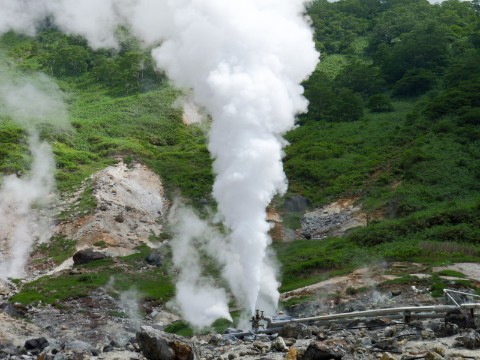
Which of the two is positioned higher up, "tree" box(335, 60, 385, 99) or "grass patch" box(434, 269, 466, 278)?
"tree" box(335, 60, 385, 99)

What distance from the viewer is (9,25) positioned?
128750mm

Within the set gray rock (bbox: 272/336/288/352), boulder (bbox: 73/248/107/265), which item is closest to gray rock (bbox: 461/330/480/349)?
gray rock (bbox: 272/336/288/352)

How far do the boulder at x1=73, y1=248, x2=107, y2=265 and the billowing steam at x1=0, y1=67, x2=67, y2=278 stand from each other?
161 inches

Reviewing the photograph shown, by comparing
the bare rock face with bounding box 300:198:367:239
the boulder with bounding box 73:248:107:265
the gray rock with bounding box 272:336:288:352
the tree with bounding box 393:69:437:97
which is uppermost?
the tree with bounding box 393:69:437:97

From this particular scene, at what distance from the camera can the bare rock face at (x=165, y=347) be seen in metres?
14.0

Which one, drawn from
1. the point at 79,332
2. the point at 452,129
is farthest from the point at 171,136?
the point at 79,332

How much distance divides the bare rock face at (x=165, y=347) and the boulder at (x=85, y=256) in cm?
3105

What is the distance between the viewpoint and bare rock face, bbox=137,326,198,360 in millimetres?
13961

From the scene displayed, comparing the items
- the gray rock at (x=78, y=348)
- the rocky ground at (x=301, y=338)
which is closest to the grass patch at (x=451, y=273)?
the rocky ground at (x=301, y=338)

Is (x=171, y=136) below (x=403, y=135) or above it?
above

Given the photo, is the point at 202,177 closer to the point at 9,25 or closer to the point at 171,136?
the point at 171,136

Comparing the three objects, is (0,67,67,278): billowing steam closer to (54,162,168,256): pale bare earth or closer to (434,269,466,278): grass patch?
(54,162,168,256): pale bare earth

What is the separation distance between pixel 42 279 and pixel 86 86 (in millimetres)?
67244

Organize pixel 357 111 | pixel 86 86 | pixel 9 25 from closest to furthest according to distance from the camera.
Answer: pixel 357 111 → pixel 86 86 → pixel 9 25
